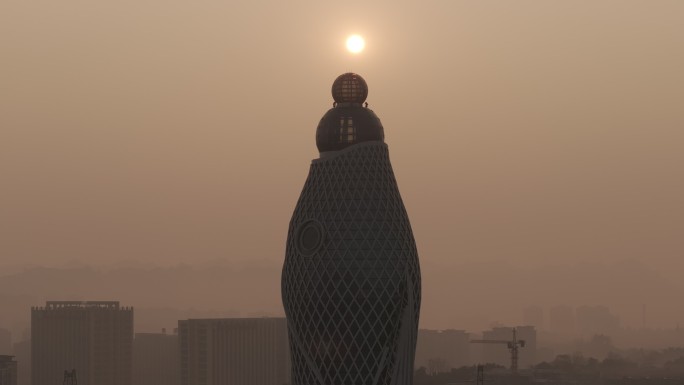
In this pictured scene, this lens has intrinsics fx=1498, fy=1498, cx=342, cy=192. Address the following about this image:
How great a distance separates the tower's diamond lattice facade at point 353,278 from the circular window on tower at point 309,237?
0.10 m

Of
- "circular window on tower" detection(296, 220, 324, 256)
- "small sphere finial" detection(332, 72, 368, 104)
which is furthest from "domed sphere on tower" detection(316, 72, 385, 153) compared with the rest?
"circular window on tower" detection(296, 220, 324, 256)

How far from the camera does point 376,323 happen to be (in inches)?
5620

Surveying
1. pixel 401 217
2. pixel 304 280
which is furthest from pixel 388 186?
pixel 304 280

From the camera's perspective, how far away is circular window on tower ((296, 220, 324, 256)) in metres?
144

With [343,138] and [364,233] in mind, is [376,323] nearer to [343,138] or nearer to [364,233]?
[364,233]

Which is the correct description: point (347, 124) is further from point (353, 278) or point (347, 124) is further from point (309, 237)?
point (353, 278)

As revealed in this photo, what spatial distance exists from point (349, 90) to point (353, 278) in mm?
18923

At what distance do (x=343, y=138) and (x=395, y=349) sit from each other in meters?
21.0

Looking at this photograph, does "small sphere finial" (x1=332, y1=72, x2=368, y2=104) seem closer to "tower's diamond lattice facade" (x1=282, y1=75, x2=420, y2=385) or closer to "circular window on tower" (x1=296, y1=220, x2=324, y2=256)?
"tower's diamond lattice facade" (x1=282, y1=75, x2=420, y2=385)

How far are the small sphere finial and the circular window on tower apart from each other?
12740 mm

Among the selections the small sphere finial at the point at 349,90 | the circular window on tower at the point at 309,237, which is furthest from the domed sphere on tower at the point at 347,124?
the circular window on tower at the point at 309,237

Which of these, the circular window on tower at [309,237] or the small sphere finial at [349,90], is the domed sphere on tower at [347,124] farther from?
the circular window on tower at [309,237]

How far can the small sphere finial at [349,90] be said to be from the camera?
14775 centimetres

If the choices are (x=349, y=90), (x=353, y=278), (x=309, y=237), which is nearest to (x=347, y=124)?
(x=349, y=90)
